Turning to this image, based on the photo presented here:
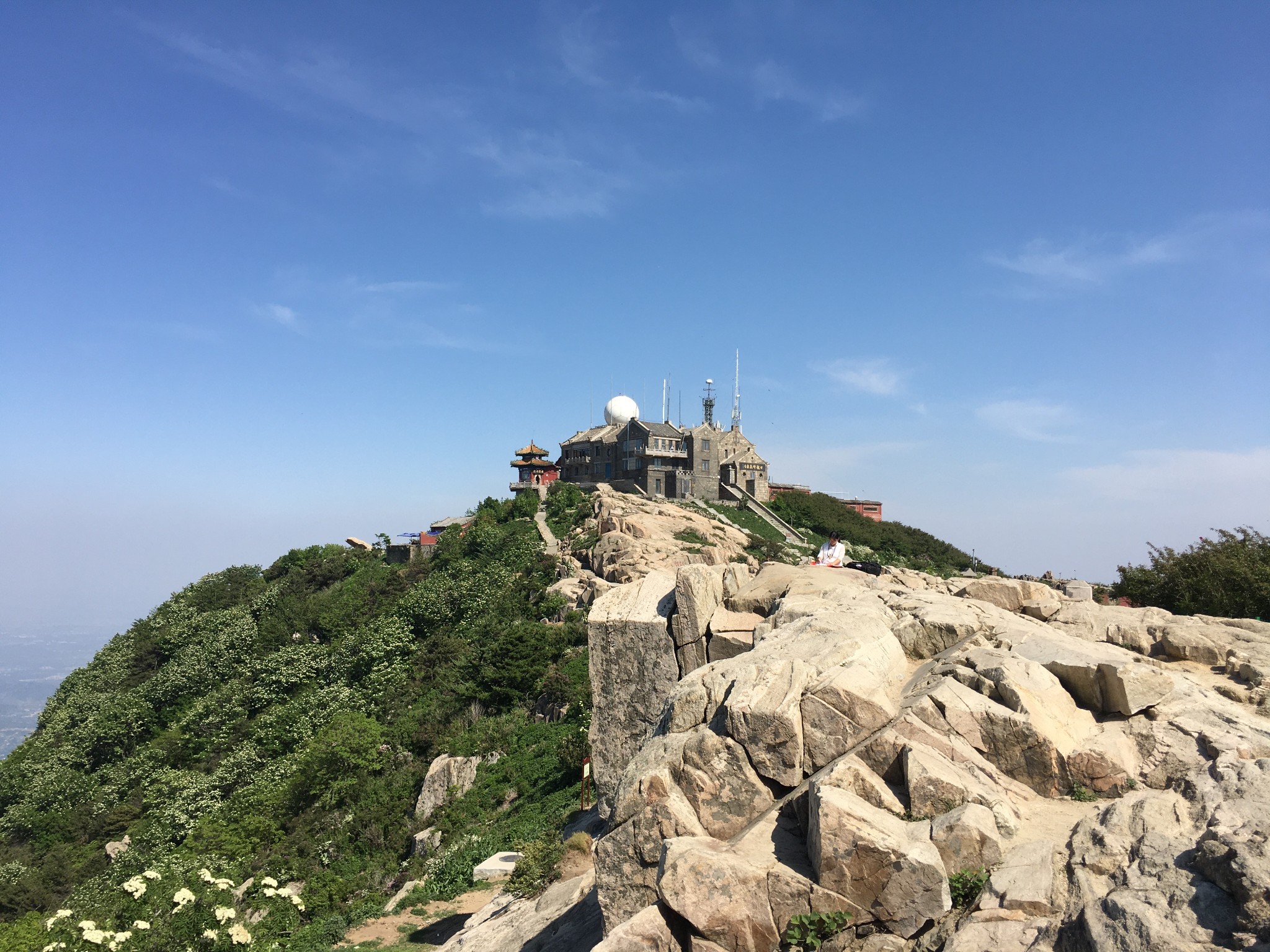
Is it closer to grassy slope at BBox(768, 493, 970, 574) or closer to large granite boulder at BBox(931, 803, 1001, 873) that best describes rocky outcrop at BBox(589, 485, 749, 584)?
grassy slope at BBox(768, 493, 970, 574)

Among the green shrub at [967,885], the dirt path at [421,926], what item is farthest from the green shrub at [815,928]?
the dirt path at [421,926]

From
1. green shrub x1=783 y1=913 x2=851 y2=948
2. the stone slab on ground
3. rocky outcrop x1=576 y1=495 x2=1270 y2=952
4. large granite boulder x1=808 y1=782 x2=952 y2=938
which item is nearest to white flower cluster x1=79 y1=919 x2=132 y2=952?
the stone slab on ground

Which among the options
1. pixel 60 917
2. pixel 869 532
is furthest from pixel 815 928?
pixel 869 532

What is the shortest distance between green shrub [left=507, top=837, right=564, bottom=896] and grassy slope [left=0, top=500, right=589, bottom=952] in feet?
9.86

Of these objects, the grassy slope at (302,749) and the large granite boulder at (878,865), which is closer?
the large granite boulder at (878,865)

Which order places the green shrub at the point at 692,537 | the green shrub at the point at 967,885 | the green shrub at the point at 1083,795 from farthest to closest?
the green shrub at the point at 692,537, the green shrub at the point at 1083,795, the green shrub at the point at 967,885

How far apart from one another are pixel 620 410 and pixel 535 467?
9496 millimetres

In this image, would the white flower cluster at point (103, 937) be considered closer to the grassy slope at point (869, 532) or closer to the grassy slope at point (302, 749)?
the grassy slope at point (302, 749)

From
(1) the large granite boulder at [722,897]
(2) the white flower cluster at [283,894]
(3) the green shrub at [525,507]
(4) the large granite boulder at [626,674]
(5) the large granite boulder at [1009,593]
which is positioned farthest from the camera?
(3) the green shrub at [525,507]

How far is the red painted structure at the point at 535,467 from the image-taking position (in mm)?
71062

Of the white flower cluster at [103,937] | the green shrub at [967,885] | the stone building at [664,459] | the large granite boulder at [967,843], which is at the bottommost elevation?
the white flower cluster at [103,937]

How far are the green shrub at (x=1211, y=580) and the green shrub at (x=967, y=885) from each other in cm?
1724

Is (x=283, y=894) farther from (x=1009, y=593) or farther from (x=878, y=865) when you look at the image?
(x=1009, y=593)

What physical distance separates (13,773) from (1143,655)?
169 feet
